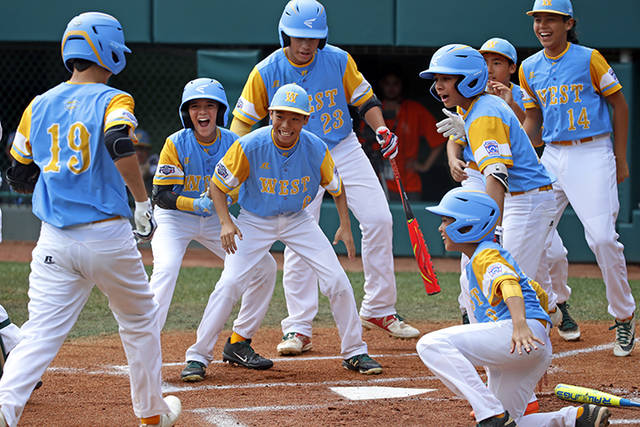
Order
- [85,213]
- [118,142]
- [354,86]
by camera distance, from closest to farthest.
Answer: [118,142]
[85,213]
[354,86]

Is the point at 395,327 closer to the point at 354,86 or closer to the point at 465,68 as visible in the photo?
the point at 354,86

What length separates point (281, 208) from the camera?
5.26 metres

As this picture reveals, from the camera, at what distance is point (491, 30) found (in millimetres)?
10422

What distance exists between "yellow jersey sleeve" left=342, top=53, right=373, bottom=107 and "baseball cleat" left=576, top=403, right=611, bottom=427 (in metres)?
2.86

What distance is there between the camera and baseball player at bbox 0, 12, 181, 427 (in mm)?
3672

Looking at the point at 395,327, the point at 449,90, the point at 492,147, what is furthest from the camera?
the point at 395,327

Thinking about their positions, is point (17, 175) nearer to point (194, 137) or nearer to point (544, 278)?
point (194, 137)

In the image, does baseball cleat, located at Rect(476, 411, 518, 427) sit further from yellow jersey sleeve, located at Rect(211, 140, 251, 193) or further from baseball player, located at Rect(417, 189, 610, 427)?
yellow jersey sleeve, located at Rect(211, 140, 251, 193)

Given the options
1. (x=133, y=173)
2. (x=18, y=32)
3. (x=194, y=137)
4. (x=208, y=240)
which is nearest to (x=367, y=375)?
(x=208, y=240)

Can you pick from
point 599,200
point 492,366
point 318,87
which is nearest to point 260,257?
point 318,87

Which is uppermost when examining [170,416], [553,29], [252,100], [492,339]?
[553,29]

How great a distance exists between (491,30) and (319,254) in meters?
6.03

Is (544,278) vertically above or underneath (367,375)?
above

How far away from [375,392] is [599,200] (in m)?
1.94
